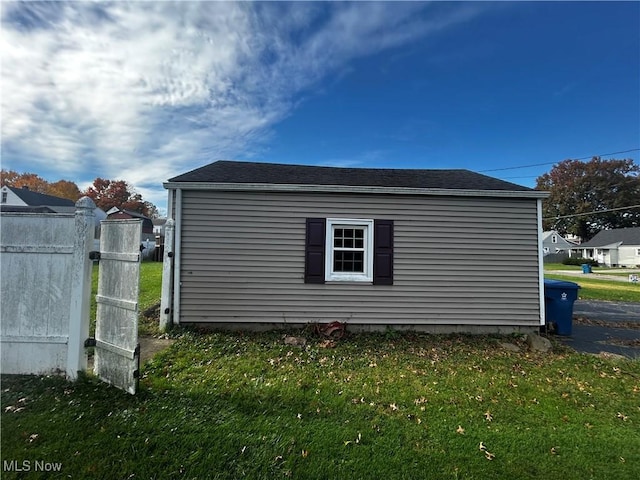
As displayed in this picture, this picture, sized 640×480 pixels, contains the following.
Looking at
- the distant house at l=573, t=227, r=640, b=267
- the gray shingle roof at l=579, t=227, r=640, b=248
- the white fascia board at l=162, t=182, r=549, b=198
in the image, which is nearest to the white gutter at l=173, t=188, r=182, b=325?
the white fascia board at l=162, t=182, r=549, b=198

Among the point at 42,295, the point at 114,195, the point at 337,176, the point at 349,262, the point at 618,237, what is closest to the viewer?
the point at 42,295

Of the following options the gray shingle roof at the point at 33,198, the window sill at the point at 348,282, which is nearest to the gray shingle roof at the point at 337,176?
the window sill at the point at 348,282

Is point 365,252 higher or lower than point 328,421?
higher

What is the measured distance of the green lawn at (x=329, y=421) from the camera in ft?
7.09

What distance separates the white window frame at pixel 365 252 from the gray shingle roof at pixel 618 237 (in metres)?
53.1

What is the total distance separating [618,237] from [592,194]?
→ 12.9 meters

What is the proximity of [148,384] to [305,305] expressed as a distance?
3.15 meters

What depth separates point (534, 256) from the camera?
20.4 feet

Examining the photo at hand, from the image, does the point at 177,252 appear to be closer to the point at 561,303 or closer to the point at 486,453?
the point at 486,453

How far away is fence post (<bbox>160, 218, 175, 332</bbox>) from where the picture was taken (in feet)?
18.6

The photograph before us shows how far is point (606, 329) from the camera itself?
6953 millimetres

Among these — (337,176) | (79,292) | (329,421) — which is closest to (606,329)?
(337,176)

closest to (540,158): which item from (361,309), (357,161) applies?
(357,161)

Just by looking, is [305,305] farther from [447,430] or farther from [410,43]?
[410,43]
